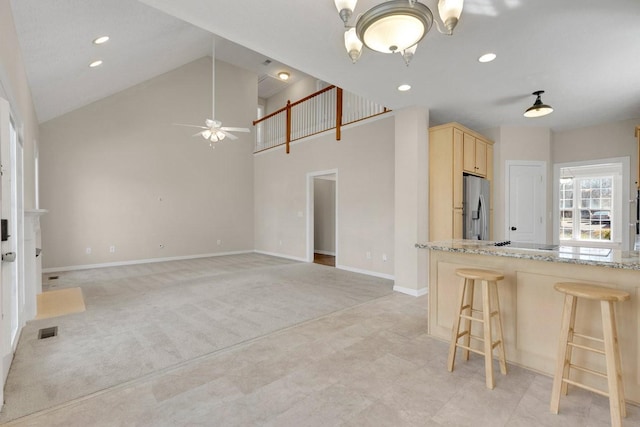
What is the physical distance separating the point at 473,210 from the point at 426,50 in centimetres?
258

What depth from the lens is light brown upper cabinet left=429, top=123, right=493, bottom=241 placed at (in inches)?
166

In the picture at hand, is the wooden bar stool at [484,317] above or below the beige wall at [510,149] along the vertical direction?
below

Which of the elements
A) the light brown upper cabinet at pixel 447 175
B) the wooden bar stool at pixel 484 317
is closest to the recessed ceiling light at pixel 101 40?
the light brown upper cabinet at pixel 447 175

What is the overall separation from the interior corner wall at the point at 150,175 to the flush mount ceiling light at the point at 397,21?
650 cm

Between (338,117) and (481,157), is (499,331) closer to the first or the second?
(481,157)

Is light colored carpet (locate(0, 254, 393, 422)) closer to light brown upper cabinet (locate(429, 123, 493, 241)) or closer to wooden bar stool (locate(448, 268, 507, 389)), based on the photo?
light brown upper cabinet (locate(429, 123, 493, 241))

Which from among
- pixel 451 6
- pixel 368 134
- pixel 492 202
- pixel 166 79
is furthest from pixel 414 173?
pixel 166 79

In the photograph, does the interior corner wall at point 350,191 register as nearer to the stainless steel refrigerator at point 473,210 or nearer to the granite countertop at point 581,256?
the stainless steel refrigerator at point 473,210

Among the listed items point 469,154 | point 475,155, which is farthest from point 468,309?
point 475,155

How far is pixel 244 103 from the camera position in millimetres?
8375

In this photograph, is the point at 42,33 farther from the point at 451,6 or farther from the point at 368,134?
the point at 368,134

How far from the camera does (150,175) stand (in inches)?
268

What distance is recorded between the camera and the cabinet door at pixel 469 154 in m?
4.43

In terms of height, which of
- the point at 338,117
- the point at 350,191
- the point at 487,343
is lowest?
the point at 487,343
